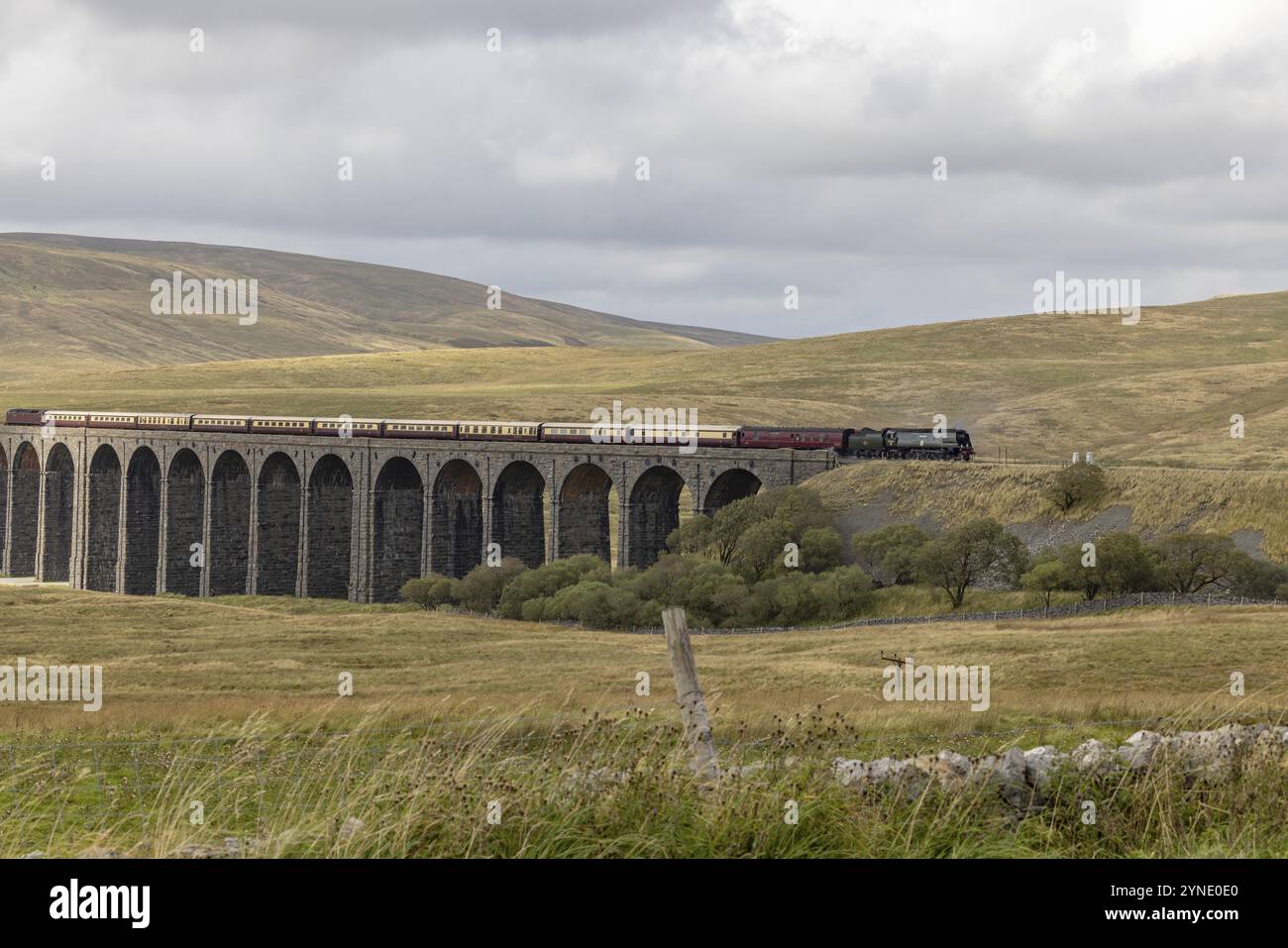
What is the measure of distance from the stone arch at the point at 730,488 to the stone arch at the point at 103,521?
4392cm

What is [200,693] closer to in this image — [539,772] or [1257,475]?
[539,772]

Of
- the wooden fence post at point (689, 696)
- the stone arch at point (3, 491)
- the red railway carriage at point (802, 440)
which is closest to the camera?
the wooden fence post at point (689, 696)

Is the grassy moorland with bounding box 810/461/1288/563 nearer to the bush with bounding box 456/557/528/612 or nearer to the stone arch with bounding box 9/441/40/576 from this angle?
the bush with bounding box 456/557/528/612

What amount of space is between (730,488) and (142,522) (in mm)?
42538

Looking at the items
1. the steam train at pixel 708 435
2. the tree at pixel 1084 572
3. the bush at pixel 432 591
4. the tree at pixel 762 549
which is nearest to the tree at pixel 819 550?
the tree at pixel 762 549

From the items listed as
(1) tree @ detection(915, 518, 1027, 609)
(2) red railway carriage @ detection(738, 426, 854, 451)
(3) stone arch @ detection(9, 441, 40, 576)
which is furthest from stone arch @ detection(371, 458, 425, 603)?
(3) stone arch @ detection(9, 441, 40, 576)

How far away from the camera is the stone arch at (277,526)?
274 feet

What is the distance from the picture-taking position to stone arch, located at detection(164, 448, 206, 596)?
87.6 meters

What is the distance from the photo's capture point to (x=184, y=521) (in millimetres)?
88875

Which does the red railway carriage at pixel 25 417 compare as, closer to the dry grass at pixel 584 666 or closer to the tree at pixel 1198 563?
the dry grass at pixel 584 666

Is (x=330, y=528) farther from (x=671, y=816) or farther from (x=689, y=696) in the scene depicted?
(x=671, y=816)

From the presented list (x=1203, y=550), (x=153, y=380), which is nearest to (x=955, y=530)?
(x=1203, y=550)

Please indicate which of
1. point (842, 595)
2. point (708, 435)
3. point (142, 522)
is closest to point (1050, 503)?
point (842, 595)

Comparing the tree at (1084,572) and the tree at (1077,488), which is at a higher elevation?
the tree at (1077,488)
